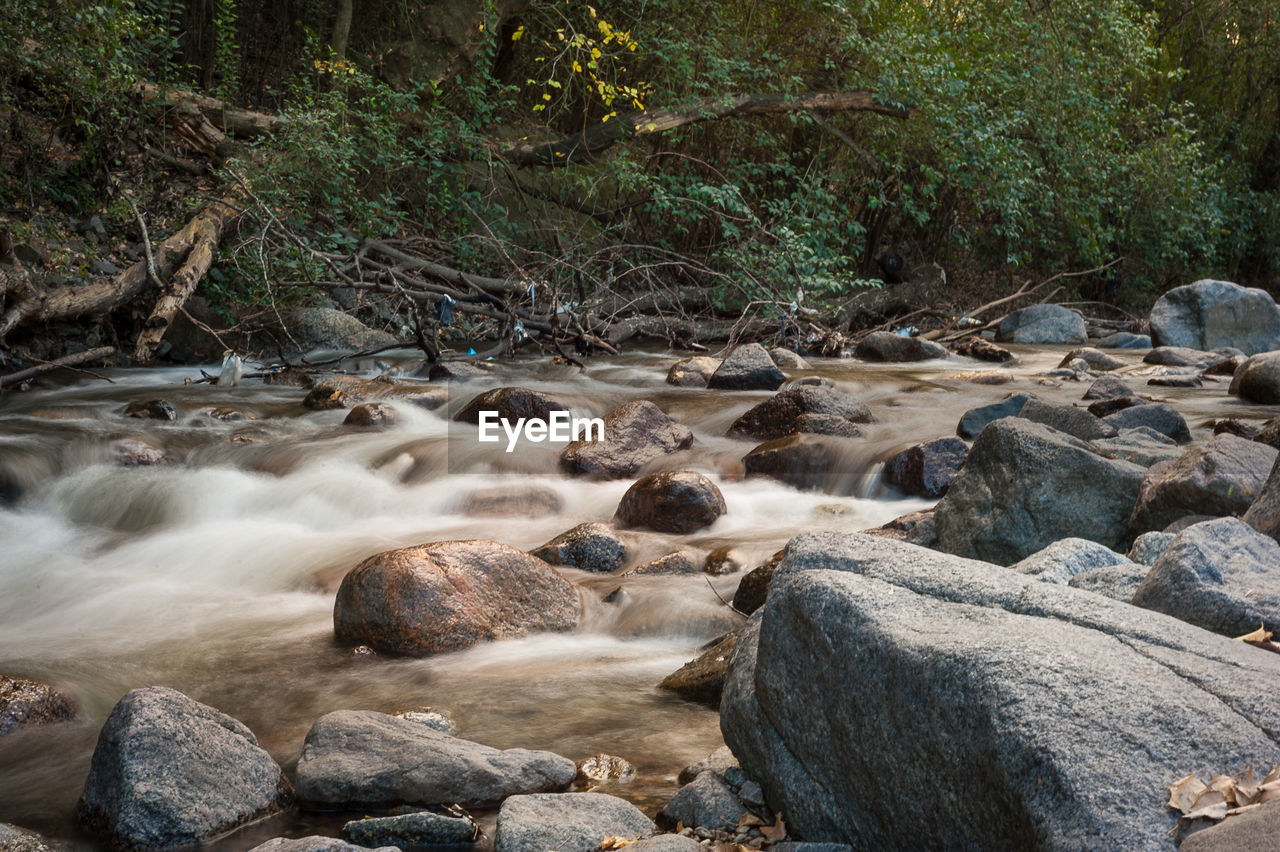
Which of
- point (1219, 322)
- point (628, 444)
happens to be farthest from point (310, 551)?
point (1219, 322)

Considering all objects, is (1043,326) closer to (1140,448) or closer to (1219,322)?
(1219,322)

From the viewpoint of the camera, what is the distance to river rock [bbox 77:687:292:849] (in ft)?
9.27

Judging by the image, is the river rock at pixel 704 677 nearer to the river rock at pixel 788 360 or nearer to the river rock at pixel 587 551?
the river rock at pixel 587 551

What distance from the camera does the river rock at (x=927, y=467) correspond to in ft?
21.0

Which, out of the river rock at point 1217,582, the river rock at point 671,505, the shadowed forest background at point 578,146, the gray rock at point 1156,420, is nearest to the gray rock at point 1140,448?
the gray rock at point 1156,420

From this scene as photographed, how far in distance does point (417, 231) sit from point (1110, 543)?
10.4m

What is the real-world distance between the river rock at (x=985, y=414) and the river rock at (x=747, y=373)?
2611 millimetres

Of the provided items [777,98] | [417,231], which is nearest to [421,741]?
[417,231]

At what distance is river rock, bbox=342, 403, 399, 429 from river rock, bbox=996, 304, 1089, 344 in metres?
10.7

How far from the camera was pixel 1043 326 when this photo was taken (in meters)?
15.4

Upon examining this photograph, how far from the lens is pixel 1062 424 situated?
21.0 ft

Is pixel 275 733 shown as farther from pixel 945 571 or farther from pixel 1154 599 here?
pixel 1154 599

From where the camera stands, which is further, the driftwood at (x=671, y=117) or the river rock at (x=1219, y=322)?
the river rock at (x=1219, y=322)

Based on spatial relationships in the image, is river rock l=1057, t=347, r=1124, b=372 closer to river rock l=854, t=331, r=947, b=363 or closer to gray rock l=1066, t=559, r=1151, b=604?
river rock l=854, t=331, r=947, b=363
